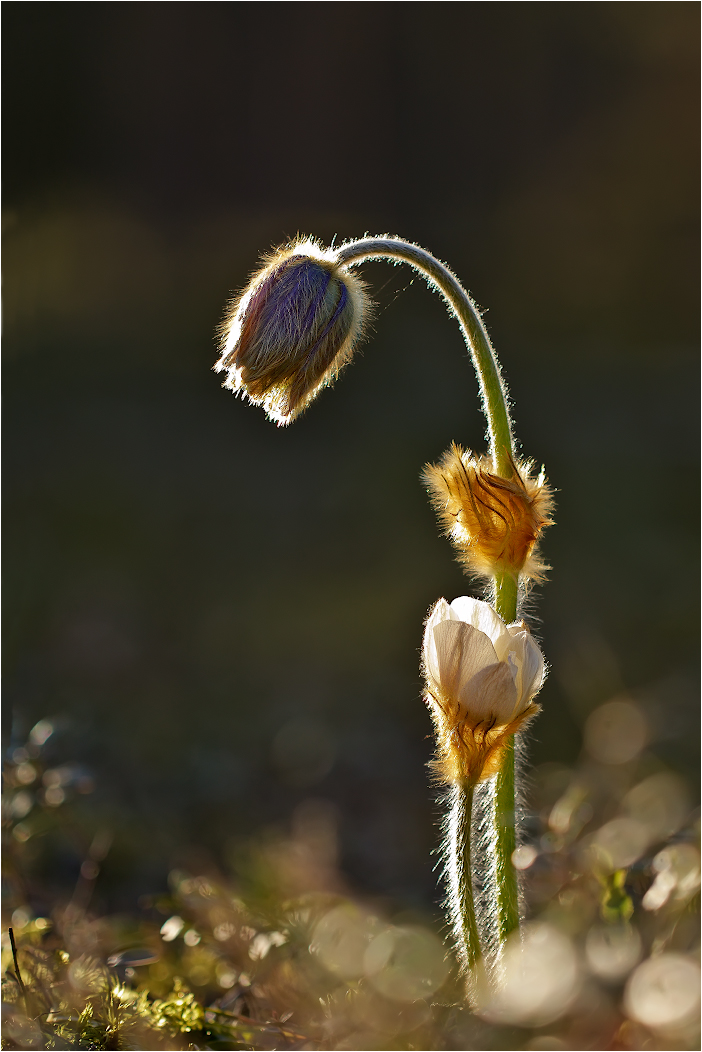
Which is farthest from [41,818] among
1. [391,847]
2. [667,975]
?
[667,975]

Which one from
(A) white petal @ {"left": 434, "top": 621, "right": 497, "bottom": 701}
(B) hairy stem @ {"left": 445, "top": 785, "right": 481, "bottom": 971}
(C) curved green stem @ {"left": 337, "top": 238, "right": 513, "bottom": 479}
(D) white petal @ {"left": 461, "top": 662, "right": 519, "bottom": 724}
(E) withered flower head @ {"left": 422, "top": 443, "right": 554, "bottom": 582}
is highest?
(C) curved green stem @ {"left": 337, "top": 238, "right": 513, "bottom": 479}

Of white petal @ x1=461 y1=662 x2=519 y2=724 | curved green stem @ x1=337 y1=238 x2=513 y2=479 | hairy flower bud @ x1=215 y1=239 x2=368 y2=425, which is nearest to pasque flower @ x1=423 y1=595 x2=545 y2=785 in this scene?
white petal @ x1=461 y1=662 x2=519 y2=724

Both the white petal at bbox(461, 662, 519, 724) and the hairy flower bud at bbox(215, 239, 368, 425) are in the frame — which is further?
the hairy flower bud at bbox(215, 239, 368, 425)

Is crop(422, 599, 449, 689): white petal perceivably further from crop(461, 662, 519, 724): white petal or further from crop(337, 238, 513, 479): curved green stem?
crop(337, 238, 513, 479): curved green stem

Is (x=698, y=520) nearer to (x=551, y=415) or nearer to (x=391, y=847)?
(x=551, y=415)

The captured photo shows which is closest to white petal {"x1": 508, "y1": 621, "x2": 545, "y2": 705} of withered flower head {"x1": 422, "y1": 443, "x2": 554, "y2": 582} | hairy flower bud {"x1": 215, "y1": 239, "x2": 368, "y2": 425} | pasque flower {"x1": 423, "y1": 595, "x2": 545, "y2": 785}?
pasque flower {"x1": 423, "y1": 595, "x2": 545, "y2": 785}

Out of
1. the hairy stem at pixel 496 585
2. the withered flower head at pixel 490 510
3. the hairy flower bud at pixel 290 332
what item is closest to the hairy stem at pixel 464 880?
the hairy stem at pixel 496 585

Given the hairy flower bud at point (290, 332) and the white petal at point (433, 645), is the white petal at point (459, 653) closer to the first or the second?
the white petal at point (433, 645)

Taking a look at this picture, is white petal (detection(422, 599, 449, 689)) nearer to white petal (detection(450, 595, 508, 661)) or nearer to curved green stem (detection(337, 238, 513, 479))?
white petal (detection(450, 595, 508, 661))

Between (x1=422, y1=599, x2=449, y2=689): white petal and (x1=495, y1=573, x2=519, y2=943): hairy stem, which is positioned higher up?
(x1=422, y1=599, x2=449, y2=689): white petal
